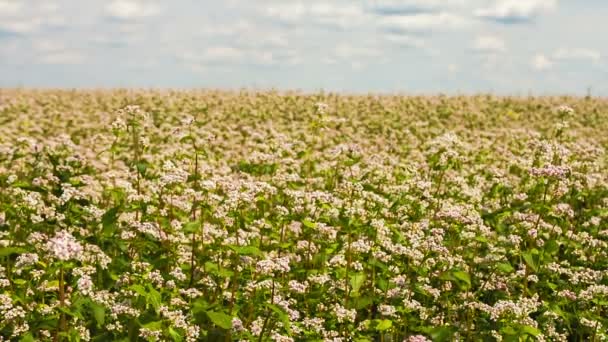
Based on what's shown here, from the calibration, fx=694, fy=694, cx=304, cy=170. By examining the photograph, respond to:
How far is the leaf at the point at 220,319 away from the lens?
6344mm

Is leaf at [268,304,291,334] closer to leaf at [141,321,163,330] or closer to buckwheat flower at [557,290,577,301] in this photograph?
leaf at [141,321,163,330]

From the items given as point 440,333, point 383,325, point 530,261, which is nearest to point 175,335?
point 383,325

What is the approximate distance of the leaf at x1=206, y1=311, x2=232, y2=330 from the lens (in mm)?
6344

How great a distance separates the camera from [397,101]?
114ft

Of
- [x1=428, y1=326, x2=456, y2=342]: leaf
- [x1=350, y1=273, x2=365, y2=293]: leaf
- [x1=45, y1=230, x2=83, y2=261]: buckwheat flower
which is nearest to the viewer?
[x1=45, y1=230, x2=83, y2=261]: buckwheat flower

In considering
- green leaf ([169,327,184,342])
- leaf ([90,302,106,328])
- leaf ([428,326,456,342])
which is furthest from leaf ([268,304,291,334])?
leaf ([428,326,456,342])

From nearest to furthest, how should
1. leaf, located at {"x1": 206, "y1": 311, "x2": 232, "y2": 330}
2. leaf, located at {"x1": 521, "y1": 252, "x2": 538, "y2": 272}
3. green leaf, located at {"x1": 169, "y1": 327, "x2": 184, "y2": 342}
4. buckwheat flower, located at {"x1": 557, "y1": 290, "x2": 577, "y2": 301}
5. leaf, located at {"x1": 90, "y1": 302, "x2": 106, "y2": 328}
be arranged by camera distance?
1. leaf, located at {"x1": 90, "y1": 302, "x2": 106, "y2": 328}
2. green leaf, located at {"x1": 169, "y1": 327, "x2": 184, "y2": 342}
3. leaf, located at {"x1": 206, "y1": 311, "x2": 232, "y2": 330}
4. leaf, located at {"x1": 521, "y1": 252, "x2": 538, "y2": 272}
5. buckwheat flower, located at {"x1": 557, "y1": 290, "x2": 577, "y2": 301}

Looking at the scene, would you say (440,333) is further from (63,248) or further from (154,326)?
(63,248)

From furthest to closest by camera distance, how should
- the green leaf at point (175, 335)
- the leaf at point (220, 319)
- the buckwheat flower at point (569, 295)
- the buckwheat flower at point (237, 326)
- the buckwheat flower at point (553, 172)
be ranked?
the buckwheat flower at point (553, 172) → the buckwheat flower at point (569, 295) → the buckwheat flower at point (237, 326) → the leaf at point (220, 319) → the green leaf at point (175, 335)

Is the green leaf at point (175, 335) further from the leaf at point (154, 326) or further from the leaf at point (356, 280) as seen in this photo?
the leaf at point (356, 280)

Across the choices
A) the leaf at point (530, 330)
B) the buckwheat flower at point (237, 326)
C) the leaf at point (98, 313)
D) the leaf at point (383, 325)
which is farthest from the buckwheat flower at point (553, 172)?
the leaf at point (98, 313)

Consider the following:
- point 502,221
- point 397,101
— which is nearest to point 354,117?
point 397,101

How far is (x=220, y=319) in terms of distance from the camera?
21.0 feet

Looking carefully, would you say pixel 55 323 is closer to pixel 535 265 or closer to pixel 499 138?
pixel 535 265
